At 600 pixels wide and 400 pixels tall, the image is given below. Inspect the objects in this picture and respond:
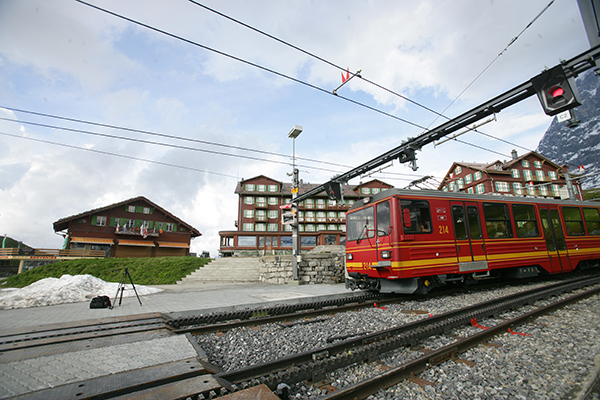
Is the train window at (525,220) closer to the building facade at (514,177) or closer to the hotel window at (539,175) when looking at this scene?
the building facade at (514,177)

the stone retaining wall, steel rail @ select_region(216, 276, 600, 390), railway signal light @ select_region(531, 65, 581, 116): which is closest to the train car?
steel rail @ select_region(216, 276, 600, 390)

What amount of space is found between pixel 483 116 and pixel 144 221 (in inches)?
1583

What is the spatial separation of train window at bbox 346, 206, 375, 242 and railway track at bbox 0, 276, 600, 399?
97.0 inches

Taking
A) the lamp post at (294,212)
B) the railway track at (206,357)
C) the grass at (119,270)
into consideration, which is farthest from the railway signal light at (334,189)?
the grass at (119,270)

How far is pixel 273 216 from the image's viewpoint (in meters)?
49.1

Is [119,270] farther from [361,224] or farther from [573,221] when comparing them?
[573,221]

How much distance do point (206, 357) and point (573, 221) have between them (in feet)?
46.5

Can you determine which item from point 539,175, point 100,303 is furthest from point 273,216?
point 539,175

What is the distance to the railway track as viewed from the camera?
7.71 feet

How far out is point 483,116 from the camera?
27.7 ft

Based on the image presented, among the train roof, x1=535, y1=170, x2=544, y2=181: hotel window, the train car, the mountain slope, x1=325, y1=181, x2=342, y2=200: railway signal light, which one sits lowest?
the train car

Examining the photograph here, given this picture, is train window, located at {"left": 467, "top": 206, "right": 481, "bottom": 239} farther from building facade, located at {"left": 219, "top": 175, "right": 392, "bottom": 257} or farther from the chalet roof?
the chalet roof

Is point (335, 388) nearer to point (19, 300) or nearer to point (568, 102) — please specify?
point (568, 102)

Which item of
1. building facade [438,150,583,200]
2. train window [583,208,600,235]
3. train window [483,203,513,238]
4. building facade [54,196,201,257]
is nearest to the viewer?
train window [483,203,513,238]
